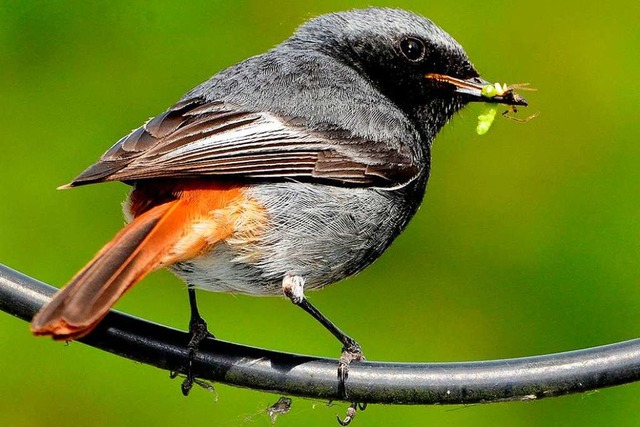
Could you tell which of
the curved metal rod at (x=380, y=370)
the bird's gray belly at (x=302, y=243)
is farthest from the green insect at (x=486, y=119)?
the curved metal rod at (x=380, y=370)

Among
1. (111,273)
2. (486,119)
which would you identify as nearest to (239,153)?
(111,273)

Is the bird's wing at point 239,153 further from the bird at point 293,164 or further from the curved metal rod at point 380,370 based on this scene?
the curved metal rod at point 380,370

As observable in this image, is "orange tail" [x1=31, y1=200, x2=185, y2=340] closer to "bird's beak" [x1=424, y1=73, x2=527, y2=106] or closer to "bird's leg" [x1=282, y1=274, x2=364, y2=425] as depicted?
"bird's leg" [x1=282, y1=274, x2=364, y2=425]

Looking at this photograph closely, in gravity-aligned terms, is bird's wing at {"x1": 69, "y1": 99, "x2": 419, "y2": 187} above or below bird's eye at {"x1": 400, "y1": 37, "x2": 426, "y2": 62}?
below

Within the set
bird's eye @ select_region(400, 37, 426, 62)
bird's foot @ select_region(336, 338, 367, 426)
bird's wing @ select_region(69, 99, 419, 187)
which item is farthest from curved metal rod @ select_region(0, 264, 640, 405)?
bird's eye @ select_region(400, 37, 426, 62)

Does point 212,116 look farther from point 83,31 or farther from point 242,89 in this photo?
point 83,31

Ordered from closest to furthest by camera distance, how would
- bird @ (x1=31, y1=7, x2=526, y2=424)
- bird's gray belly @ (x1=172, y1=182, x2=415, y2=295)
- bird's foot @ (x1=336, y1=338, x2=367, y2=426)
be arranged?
bird's foot @ (x1=336, y1=338, x2=367, y2=426)
bird @ (x1=31, y1=7, x2=526, y2=424)
bird's gray belly @ (x1=172, y1=182, x2=415, y2=295)

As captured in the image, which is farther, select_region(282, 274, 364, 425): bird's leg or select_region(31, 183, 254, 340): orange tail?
select_region(282, 274, 364, 425): bird's leg

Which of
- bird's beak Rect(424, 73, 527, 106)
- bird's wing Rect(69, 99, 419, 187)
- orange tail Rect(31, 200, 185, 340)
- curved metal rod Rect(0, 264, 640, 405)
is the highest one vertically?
bird's beak Rect(424, 73, 527, 106)
